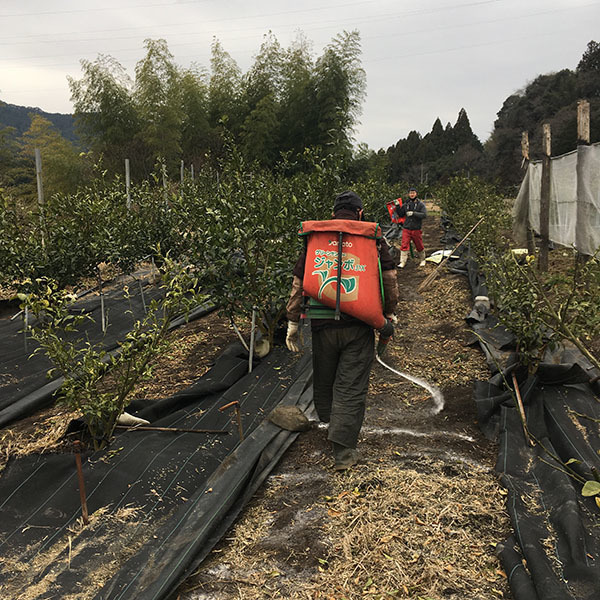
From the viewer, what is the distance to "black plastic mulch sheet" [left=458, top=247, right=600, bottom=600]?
2086 mm

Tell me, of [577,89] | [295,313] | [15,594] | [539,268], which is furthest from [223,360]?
[577,89]

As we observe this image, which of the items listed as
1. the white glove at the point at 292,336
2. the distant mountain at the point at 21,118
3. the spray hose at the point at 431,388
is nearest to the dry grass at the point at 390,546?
the white glove at the point at 292,336

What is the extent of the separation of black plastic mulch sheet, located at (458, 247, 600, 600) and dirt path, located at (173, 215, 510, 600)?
0.33ft

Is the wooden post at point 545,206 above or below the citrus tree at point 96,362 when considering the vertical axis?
above

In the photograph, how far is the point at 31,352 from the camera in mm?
5387

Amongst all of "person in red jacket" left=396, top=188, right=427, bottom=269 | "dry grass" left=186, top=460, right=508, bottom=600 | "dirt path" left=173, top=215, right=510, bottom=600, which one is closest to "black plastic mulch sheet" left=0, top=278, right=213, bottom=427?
"dirt path" left=173, top=215, right=510, bottom=600

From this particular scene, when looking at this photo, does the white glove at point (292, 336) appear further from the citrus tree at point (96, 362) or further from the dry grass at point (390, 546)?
the dry grass at point (390, 546)

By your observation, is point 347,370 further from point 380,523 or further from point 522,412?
point 522,412

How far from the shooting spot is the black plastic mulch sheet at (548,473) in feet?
6.84

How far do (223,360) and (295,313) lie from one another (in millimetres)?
1749

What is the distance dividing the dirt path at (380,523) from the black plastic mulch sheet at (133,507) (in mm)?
127

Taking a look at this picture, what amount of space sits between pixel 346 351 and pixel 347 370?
0.11 meters

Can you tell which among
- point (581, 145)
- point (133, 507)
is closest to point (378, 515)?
point (133, 507)

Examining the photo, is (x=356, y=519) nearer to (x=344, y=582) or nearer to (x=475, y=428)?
(x=344, y=582)
